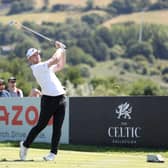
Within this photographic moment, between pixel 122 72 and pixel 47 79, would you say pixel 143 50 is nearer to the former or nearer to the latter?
pixel 122 72

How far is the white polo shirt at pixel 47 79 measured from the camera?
41.4 ft

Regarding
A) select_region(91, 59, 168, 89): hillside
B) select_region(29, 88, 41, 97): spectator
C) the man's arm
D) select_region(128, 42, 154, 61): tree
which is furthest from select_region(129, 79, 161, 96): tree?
the man's arm

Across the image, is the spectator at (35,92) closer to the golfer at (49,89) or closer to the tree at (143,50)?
the golfer at (49,89)

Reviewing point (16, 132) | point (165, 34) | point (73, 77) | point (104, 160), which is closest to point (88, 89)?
point (73, 77)

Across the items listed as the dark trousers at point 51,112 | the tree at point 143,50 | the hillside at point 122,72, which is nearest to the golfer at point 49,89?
the dark trousers at point 51,112

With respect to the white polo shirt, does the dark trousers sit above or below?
below

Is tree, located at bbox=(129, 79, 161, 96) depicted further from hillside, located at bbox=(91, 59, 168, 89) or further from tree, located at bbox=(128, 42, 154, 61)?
tree, located at bbox=(128, 42, 154, 61)

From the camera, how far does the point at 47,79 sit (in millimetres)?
12680

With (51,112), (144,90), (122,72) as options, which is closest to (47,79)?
(51,112)

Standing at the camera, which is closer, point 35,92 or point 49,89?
point 49,89

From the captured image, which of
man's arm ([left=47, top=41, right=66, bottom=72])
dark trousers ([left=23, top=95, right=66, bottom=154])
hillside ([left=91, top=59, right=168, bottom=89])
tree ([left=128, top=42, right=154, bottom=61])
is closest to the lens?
man's arm ([left=47, top=41, right=66, bottom=72])

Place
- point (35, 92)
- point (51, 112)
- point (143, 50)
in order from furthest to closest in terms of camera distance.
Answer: point (143, 50), point (35, 92), point (51, 112)

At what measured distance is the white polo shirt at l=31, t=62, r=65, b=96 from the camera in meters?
12.6

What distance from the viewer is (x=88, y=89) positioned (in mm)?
98188
